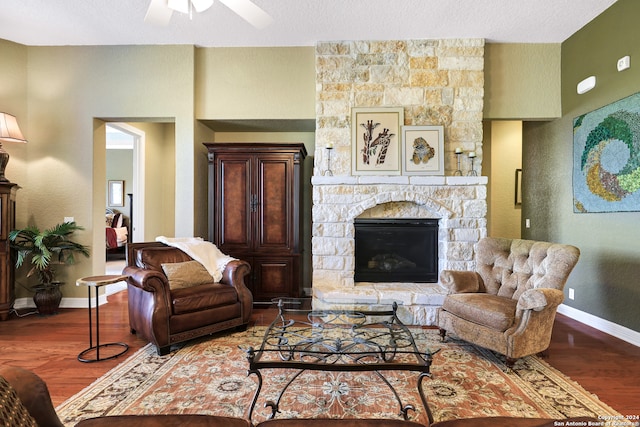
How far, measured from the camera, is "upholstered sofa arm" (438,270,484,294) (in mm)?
2900

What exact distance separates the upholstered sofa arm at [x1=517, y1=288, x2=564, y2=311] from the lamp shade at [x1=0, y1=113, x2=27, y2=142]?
512 cm

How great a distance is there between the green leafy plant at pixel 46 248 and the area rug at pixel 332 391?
6.45 feet

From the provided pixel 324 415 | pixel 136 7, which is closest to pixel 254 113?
pixel 136 7

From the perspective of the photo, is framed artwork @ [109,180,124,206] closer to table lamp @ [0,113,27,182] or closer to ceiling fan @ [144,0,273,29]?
table lamp @ [0,113,27,182]

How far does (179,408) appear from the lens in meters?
1.88

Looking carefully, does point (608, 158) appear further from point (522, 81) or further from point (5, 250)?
point (5, 250)

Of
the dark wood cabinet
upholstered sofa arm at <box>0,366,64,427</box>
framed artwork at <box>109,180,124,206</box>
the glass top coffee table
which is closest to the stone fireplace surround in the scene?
the glass top coffee table

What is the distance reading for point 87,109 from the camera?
156 inches

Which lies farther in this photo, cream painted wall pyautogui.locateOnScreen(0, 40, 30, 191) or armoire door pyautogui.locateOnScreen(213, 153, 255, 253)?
armoire door pyautogui.locateOnScreen(213, 153, 255, 253)

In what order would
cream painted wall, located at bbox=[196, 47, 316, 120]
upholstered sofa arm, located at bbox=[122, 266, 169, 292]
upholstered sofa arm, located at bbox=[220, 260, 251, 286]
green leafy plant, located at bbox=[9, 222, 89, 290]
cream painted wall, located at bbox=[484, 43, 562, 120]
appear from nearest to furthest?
upholstered sofa arm, located at bbox=[122, 266, 169, 292] < upholstered sofa arm, located at bbox=[220, 260, 251, 286] < green leafy plant, located at bbox=[9, 222, 89, 290] < cream painted wall, located at bbox=[484, 43, 562, 120] < cream painted wall, located at bbox=[196, 47, 316, 120]

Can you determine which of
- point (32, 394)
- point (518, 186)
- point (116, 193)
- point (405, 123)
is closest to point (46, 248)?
point (32, 394)

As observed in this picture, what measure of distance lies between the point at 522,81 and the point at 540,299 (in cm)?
290

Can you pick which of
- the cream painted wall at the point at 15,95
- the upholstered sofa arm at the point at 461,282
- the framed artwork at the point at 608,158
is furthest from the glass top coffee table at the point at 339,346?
the cream painted wall at the point at 15,95

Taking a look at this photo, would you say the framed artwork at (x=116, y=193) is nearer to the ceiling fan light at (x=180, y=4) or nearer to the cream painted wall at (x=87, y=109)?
the cream painted wall at (x=87, y=109)
